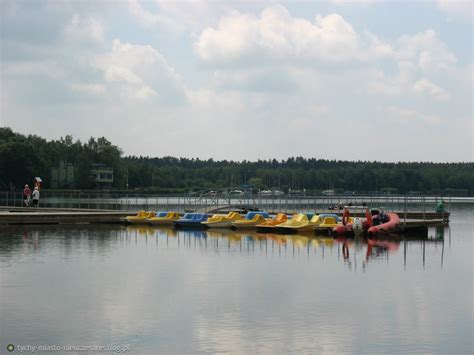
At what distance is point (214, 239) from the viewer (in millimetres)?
50844

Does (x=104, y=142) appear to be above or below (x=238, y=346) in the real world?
above

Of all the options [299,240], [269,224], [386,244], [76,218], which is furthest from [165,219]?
[386,244]

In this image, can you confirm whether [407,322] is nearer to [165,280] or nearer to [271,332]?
[271,332]

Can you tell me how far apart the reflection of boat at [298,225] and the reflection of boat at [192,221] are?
7.10m

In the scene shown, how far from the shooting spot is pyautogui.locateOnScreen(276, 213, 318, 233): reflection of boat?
5372 centimetres

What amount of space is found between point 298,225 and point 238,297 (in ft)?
88.8

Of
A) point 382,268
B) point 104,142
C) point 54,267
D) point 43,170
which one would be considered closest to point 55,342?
A: point 54,267

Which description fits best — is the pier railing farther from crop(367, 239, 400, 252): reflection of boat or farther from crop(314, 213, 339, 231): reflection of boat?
crop(367, 239, 400, 252): reflection of boat

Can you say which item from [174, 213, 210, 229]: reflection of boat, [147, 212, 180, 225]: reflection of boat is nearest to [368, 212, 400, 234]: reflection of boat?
[174, 213, 210, 229]: reflection of boat

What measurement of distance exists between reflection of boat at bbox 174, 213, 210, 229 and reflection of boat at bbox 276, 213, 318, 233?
23.3 ft

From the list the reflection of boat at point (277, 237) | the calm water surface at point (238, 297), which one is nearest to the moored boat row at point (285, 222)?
the reflection of boat at point (277, 237)

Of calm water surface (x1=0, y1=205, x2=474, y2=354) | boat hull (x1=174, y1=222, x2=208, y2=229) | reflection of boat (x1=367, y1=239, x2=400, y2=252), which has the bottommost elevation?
calm water surface (x1=0, y1=205, x2=474, y2=354)

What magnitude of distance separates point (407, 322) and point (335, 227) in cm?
2843

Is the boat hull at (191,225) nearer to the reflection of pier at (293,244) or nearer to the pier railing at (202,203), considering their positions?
the reflection of pier at (293,244)
